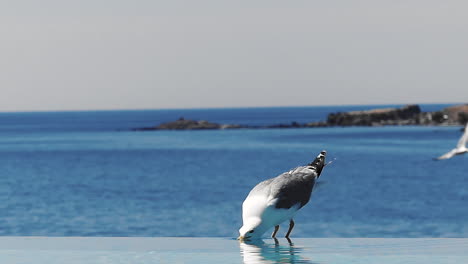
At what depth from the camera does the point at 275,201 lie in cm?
891

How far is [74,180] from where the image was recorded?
71562 millimetres

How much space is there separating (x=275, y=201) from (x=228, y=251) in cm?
76

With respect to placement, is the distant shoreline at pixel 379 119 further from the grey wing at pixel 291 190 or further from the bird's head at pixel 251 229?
the bird's head at pixel 251 229

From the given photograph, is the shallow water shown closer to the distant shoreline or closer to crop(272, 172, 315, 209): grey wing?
crop(272, 172, 315, 209): grey wing

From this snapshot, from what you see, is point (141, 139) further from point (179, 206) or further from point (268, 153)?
point (179, 206)

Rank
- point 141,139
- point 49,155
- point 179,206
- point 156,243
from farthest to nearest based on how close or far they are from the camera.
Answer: point 141,139, point 49,155, point 179,206, point 156,243

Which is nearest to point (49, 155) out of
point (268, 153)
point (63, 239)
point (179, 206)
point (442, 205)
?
point (268, 153)

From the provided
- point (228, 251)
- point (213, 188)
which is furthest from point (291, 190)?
point (213, 188)

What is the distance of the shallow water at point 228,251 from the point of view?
8.62 meters

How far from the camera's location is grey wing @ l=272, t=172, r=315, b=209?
29.5 feet

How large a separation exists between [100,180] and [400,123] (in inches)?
4124

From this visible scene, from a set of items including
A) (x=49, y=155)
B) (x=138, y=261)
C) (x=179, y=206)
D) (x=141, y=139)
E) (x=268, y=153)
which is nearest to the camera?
(x=138, y=261)

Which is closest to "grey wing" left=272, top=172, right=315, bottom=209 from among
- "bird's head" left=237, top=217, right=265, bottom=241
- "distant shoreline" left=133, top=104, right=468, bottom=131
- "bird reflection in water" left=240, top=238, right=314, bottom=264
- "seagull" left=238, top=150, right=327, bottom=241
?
"seagull" left=238, top=150, right=327, bottom=241

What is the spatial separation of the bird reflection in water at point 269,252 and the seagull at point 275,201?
122 millimetres
